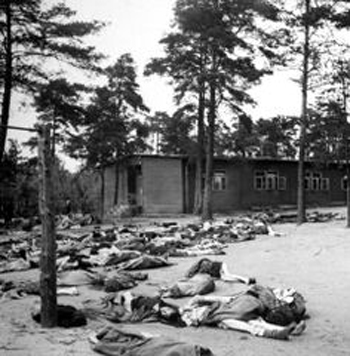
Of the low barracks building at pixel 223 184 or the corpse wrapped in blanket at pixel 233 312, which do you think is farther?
the low barracks building at pixel 223 184

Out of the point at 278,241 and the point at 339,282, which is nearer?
the point at 339,282

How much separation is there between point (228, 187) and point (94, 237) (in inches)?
789

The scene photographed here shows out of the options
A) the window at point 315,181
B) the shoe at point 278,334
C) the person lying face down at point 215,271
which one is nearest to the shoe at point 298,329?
the shoe at point 278,334

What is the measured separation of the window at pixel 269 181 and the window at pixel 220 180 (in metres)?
2.65

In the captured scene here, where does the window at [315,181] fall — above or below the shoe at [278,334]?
above

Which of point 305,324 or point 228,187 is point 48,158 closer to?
point 305,324

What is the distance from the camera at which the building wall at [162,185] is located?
35.0m

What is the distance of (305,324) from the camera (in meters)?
7.70

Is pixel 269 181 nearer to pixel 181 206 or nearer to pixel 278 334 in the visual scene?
pixel 181 206

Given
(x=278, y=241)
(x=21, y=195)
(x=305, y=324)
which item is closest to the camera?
(x=305, y=324)

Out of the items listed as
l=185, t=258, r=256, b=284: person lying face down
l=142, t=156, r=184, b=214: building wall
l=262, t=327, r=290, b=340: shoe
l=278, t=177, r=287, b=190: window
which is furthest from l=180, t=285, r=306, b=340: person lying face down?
l=278, t=177, r=287, b=190: window

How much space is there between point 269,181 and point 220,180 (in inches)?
166

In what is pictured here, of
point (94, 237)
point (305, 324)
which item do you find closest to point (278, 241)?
point (94, 237)

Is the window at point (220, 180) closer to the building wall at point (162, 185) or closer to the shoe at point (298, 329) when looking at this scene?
the building wall at point (162, 185)
